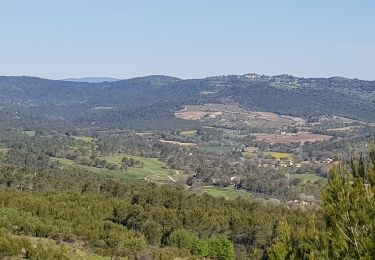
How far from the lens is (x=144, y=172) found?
107 metres

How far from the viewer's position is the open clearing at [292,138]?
165375 mm

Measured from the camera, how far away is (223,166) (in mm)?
117125

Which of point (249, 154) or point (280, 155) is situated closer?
point (280, 155)

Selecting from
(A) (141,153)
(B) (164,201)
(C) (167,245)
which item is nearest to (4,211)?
(C) (167,245)

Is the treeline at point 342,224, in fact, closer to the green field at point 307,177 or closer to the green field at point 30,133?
the green field at point 307,177

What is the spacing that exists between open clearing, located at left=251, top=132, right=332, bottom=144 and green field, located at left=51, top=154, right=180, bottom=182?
54.9 m

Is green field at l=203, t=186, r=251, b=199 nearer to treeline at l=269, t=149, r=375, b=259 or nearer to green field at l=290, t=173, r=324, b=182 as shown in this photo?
green field at l=290, t=173, r=324, b=182

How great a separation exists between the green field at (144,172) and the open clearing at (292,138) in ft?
180

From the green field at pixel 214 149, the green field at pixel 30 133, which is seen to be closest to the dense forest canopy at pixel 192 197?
the green field at pixel 214 149

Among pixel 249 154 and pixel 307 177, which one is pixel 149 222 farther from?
pixel 249 154

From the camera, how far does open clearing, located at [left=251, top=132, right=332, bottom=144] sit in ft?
543

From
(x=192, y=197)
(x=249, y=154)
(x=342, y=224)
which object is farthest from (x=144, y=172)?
(x=342, y=224)

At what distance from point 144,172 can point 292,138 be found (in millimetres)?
75350

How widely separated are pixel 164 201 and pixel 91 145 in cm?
7911
